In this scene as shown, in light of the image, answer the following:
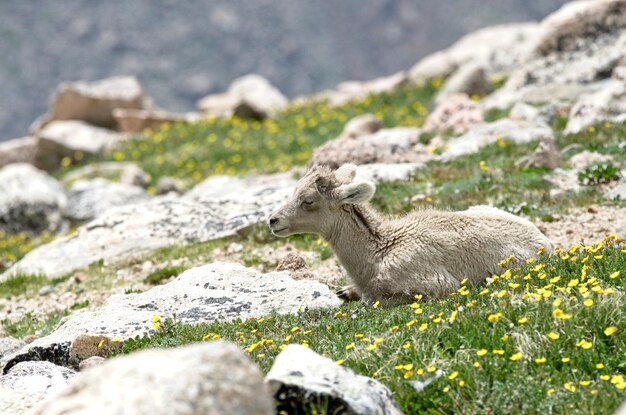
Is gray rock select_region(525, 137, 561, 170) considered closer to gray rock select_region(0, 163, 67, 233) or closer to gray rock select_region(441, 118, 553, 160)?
gray rock select_region(441, 118, 553, 160)

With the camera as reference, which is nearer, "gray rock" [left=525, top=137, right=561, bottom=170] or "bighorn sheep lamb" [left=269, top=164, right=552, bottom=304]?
"bighorn sheep lamb" [left=269, top=164, right=552, bottom=304]

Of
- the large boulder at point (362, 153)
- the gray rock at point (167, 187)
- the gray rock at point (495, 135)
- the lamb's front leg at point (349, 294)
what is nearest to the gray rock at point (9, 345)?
the lamb's front leg at point (349, 294)

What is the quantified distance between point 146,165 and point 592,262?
2445cm

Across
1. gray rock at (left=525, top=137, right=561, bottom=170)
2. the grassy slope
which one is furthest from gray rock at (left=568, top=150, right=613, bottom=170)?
the grassy slope

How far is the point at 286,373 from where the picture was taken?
7.48m

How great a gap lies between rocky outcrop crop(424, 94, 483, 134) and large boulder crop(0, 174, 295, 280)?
25.8ft

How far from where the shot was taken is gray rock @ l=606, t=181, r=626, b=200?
16312mm

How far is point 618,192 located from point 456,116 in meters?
10.9

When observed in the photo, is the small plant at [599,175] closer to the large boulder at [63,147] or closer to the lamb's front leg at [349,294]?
the lamb's front leg at [349,294]

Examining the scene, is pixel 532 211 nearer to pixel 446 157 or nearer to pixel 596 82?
pixel 446 157

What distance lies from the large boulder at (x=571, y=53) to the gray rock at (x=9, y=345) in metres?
19.4

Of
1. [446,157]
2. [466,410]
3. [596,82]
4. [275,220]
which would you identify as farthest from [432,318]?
[596,82]

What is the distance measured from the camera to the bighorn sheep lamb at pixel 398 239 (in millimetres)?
11719

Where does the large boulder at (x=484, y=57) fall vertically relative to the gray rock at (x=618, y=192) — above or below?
above
